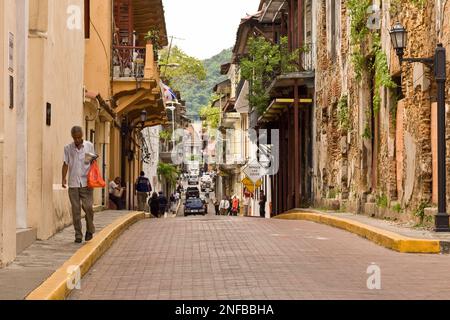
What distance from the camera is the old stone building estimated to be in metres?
18.1

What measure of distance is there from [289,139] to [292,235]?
2008 centimetres

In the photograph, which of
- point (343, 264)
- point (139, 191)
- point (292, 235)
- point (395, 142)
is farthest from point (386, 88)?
point (139, 191)

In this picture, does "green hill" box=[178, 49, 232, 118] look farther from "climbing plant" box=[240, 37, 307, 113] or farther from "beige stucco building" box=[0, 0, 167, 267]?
"beige stucco building" box=[0, 0, 167, 267]

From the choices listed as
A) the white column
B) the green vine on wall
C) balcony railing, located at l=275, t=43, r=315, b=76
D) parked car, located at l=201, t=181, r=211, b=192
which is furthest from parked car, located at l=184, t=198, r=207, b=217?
parked car, located at l=201, t=181, r=211, b=192

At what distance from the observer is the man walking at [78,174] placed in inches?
541

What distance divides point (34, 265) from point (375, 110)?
42.9 feet

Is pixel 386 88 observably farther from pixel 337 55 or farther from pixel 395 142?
pixel 337 55

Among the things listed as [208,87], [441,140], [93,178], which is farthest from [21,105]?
[208,87]

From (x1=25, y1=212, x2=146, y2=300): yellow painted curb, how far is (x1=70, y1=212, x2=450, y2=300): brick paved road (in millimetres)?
142

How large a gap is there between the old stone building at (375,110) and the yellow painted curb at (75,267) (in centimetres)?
572

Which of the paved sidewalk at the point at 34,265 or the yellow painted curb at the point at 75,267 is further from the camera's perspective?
the paved sidewalk at the point at 34,265

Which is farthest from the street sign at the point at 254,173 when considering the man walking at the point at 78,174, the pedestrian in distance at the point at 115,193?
the man walking at the point at 78,174

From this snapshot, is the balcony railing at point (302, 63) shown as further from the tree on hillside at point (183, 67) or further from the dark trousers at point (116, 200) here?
the tree on hillside at point (183, 67)

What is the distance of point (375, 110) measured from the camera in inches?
895
